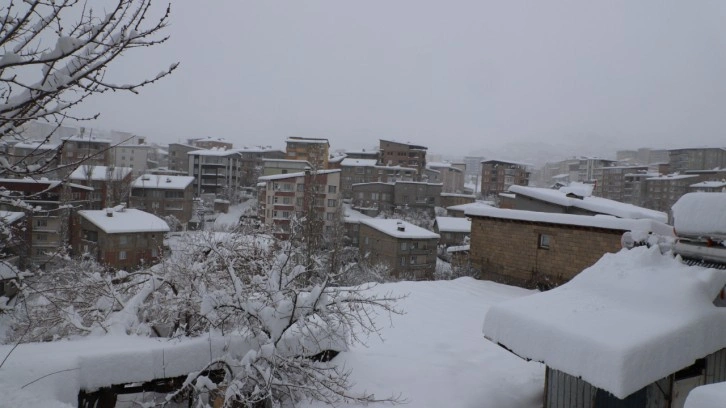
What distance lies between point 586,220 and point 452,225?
32872mm

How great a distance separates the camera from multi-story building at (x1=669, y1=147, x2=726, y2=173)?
75.3 meters

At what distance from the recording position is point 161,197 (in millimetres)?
45281

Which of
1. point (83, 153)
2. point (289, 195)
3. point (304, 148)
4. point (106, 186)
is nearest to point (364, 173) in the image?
point (304, 148)

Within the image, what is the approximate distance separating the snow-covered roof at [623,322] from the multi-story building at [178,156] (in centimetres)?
7484

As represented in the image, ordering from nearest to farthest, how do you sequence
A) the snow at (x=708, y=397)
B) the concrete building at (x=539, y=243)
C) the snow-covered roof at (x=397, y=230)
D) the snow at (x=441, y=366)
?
1. the snow at (x=708, y=397)
2. the snow at (x=441, y=366)
3. the concrete building at (x=539, y=243)
4. the snow-covered roof at (x=397, y=230)

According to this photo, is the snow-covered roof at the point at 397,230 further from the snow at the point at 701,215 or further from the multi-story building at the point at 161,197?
the snow at the point at 701,215

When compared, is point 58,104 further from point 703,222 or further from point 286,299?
point 703,222

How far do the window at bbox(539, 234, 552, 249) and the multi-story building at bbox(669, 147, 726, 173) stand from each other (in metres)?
78.0

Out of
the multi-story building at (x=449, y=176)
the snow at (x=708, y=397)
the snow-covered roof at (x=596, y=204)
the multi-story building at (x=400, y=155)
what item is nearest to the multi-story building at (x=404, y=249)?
the snow-covered roof at (x=596, y=204)

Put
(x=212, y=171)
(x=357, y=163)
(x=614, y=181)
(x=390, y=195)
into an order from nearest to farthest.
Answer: (x=390, y=195) < (x=357, y=163) < (x=212, y=171) < (x=614, y=181)

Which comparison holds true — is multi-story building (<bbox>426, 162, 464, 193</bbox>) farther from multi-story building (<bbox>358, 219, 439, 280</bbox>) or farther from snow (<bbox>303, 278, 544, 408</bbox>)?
snow (<bbox>303, 278, 544, 408</bbox>)

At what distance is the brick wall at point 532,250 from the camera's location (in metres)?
11.0

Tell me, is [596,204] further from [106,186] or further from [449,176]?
[449,176]

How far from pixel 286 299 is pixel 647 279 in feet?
14.2
